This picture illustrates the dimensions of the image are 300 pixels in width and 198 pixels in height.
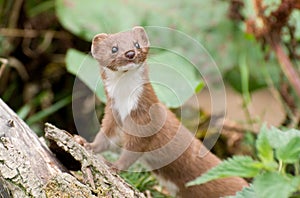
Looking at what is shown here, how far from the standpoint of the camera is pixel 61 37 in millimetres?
3959

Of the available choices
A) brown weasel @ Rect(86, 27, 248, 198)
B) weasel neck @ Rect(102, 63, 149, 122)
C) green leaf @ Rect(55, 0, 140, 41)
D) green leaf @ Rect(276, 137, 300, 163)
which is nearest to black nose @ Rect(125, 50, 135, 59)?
brown weasel @ Rect(86, 27, 248, 198)

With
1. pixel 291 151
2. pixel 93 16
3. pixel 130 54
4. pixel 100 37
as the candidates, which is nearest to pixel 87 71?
pixel 93 16

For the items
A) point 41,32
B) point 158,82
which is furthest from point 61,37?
point 158,82

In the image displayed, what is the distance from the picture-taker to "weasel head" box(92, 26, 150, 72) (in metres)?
1.94

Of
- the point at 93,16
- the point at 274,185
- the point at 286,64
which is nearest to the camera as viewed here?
the point at 274,185

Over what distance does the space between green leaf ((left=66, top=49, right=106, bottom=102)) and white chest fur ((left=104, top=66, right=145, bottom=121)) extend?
1.78 feet

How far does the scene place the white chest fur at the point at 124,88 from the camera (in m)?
2.10

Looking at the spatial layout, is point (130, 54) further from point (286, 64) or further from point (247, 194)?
point (286, 64)

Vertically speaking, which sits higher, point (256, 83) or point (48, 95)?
point (256, 83)

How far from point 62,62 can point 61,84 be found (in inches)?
5.2

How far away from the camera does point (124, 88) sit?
2154mm

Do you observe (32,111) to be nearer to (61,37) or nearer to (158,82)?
(61,37)

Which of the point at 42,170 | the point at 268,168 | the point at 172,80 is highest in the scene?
the point at 172,80

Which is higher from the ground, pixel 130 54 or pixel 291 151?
pixel 130 54
